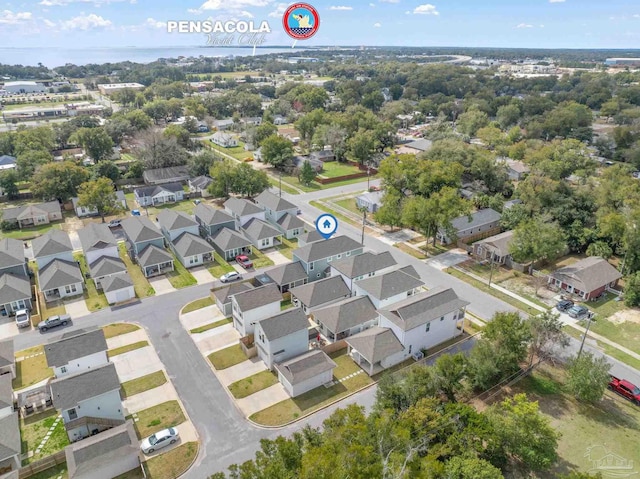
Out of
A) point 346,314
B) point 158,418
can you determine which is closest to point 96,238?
point 158,418

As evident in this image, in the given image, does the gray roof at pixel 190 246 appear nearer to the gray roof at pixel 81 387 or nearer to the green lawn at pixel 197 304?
the green lawn at pixel 197 304

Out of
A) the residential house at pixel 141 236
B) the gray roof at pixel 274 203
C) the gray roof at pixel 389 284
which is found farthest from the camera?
the gray roof at pixel 274 203

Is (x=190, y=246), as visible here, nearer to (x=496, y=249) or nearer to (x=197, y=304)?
(x=197, y=304)

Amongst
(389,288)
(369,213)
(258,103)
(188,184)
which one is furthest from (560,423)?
(258,103)

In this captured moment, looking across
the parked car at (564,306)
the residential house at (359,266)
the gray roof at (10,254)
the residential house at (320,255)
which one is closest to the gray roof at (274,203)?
the residential house at (320,255)

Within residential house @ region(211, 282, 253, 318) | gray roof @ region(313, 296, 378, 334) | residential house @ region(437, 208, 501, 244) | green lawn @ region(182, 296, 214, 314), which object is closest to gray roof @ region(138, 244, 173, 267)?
green lawn @ region(182, 296, 214, 314)

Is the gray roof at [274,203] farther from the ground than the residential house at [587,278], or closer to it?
farther from the ground
